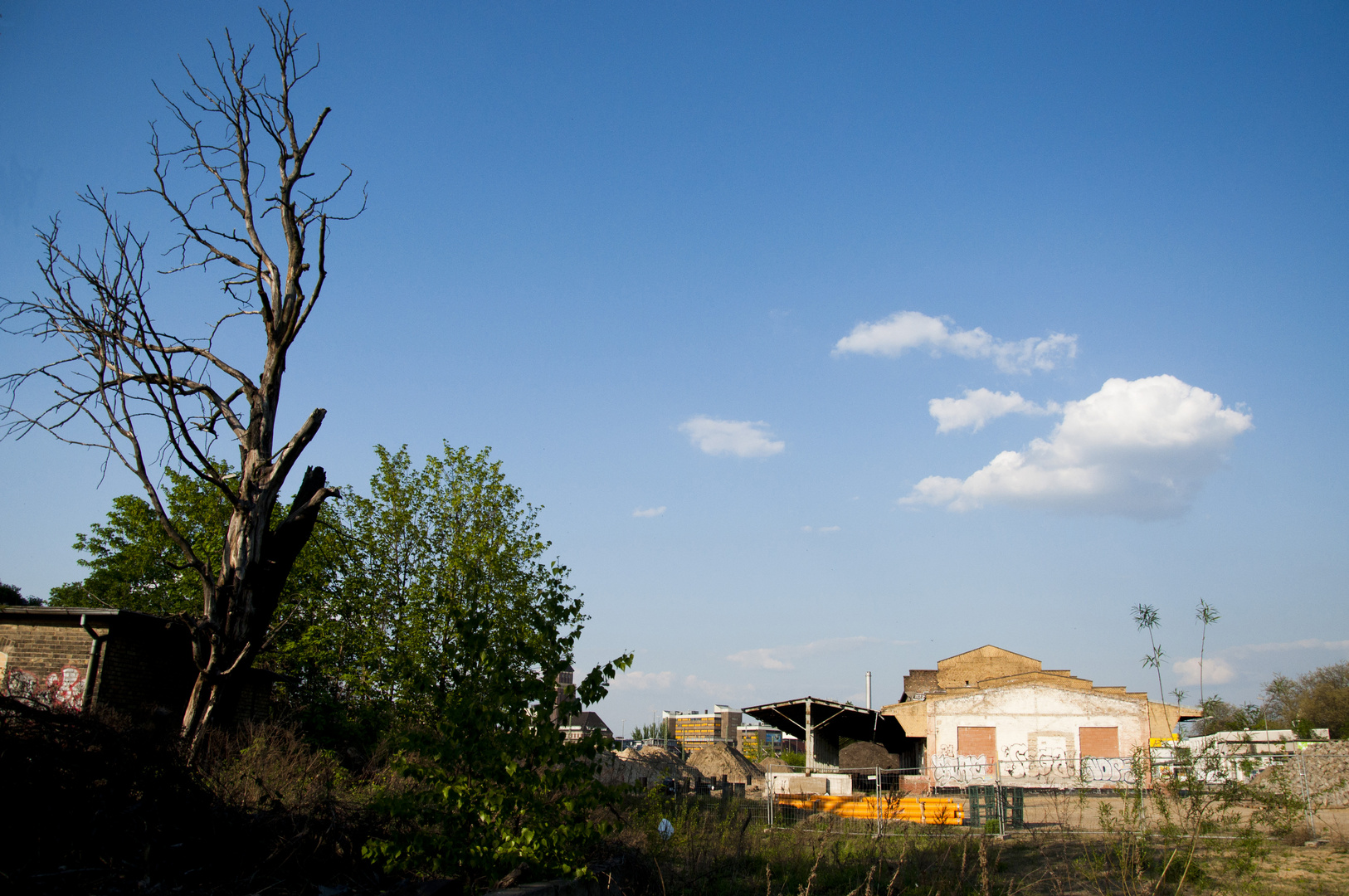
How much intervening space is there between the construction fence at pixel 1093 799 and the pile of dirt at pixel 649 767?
19.2 feet

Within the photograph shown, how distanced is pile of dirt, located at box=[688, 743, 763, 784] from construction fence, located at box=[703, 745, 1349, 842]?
1805 cm

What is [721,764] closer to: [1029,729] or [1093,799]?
[1029,729]

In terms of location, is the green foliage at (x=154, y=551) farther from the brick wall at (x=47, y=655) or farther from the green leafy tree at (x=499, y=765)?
the green leafy tree at (x=499, y=765)

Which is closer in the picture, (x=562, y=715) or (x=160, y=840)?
(x=160, y=840)

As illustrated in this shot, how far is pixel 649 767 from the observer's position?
38.9 m

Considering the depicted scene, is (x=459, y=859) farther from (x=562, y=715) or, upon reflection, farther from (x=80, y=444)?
(x=80, y=444)

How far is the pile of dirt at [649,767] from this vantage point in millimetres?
35675

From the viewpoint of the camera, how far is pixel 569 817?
6598 mm

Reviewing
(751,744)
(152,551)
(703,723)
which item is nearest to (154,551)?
(152,551)

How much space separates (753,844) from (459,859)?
26.5 feet

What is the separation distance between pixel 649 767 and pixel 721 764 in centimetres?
1384

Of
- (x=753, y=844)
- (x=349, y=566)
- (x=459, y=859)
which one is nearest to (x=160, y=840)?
(x=459, y=859)

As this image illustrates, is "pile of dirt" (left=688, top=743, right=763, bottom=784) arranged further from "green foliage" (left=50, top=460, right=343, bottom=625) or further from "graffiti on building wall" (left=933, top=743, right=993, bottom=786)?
"green foliage" (left=50, top=460, right=343, bottom=625)

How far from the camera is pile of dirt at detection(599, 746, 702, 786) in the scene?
117 ft
